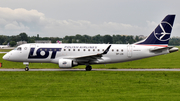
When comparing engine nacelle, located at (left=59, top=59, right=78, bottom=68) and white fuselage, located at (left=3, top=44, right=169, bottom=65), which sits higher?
white fuselage, located at (left=3, top=44, right=169, bottom=65)

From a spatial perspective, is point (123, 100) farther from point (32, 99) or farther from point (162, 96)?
point (32, 99)

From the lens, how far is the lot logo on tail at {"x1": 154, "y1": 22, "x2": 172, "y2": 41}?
32.8 meters

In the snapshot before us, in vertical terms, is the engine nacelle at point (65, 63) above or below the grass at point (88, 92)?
above

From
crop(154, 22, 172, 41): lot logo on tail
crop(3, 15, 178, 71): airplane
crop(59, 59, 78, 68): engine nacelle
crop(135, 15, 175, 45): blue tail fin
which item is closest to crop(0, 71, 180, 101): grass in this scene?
crop(59, 59, 78, 68): engine nacelle

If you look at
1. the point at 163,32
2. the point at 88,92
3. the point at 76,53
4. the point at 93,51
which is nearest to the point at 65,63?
the point at 76,53

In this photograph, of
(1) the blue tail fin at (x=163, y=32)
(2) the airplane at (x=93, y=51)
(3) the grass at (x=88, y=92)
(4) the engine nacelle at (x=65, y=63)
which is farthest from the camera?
(1) the blue tail fin at (x=163, y=32)

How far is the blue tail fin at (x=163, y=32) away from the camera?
1291 inches

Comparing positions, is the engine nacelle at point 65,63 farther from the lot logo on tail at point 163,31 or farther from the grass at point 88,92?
the lot logo on tail at point 163,31

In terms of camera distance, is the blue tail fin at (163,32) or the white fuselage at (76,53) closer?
the white fuselage at (76,53)

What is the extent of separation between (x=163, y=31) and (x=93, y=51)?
31.2ft

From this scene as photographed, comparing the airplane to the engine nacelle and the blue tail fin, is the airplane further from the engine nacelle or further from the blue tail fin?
the engine nacelle

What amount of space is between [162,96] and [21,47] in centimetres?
2201

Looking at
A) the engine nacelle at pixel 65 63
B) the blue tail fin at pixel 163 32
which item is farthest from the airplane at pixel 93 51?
the engine nacelle at pixel 65 63

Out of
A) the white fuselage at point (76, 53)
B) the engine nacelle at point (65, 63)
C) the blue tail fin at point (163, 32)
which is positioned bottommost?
the engine nacelle at point (65, 63)
